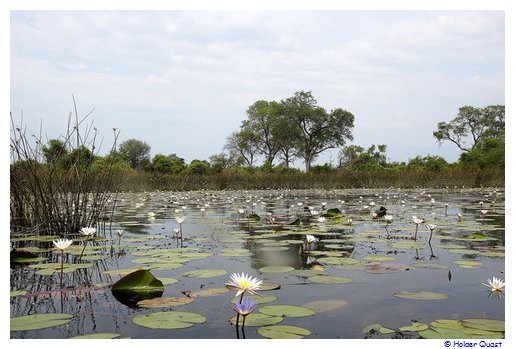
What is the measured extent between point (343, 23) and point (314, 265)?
5.63ft

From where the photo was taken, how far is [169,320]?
1.70m

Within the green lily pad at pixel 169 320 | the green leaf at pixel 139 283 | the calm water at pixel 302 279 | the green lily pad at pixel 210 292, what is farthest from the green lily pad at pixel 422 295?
the green leaf at pixel 139 283

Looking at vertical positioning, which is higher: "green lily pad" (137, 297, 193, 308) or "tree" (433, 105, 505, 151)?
"tree" (433, 105, 505, 151)

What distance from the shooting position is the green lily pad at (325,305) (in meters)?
1.88

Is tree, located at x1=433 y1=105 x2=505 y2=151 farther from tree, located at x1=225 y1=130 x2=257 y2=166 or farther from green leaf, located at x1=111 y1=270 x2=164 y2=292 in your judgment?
green leaf, located at x1=111 y1=270 x2=164 y2=292

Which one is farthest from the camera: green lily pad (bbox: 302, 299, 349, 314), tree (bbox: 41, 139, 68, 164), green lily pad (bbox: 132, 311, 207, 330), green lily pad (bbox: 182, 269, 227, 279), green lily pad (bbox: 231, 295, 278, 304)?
tree (bbox: 41, 139, 68, 164)

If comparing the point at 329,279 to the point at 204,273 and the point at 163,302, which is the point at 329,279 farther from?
Answer: the point at 163,302

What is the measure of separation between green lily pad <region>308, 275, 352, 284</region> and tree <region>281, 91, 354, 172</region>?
1387 inches

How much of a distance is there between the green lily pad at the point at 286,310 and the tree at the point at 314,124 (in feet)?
118

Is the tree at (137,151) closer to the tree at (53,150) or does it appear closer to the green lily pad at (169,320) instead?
the tree at (53,150)

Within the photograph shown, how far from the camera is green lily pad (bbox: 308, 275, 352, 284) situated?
93.7 inches

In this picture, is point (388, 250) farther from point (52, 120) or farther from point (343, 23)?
point (52, 120)

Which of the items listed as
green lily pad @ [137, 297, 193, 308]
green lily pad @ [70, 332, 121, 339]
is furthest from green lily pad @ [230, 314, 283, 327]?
green lily pad @ [70, 332, 121, 339]

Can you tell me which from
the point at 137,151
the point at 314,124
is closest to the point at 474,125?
the point at 314,124
